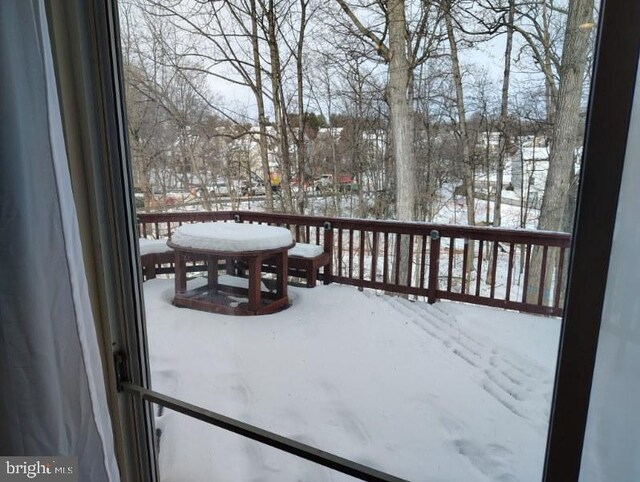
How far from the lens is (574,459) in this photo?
62cm

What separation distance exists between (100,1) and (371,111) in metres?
2.57

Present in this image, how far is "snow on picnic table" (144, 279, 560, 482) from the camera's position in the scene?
1.68 metres

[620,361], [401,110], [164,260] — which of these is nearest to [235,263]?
[164,260]

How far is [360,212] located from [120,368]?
2.67 metres

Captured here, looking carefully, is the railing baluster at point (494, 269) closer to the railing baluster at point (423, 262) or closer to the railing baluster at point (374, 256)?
the railing baluster at point (423, 262)

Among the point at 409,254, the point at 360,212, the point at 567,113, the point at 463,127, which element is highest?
the point at 463,127

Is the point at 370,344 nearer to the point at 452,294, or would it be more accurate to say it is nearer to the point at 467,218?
the point at 452,294

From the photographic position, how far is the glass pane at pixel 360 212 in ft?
4.65

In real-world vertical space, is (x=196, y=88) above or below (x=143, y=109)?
above

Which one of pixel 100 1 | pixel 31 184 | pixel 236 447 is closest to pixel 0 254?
pixel 31 184

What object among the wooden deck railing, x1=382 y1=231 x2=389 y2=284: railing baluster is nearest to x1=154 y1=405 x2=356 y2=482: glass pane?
the wooden deck railing

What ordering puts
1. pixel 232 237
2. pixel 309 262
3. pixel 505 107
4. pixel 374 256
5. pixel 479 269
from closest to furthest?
pixel 505 107 → pixel 232 237 → pixel 479 269 → pixel 309 262 → pixel 374 256

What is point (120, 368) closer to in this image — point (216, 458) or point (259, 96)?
point (216, 458)

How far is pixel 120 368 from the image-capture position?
3.59 feet
